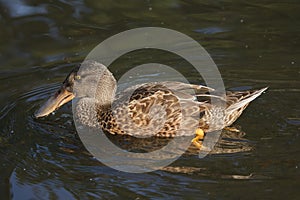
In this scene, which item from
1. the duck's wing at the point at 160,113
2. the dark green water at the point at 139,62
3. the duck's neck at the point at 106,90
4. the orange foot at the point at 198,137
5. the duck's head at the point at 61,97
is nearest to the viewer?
the dark green water at the point at 139,62

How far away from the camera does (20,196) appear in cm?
627

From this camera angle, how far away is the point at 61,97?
26.0 ft

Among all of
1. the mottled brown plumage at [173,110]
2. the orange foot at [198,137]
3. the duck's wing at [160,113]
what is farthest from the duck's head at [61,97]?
the orange foot at [198,137]

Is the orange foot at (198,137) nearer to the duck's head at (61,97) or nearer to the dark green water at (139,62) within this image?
the dark green water at (139,62)

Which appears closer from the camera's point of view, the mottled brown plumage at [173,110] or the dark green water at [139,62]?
the dark green water at [139,62]

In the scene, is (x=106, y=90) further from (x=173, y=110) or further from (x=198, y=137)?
(x=198, y=137)

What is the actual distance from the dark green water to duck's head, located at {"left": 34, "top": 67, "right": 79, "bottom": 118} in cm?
16

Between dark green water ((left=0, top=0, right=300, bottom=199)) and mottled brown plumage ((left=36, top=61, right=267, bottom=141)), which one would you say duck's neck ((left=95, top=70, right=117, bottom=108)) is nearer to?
mottled brown plumage ((left=36, top=61, right=267, bottom=141))

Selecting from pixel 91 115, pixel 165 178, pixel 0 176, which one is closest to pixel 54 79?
pixel 91 115

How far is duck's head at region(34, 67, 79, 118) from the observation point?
25.7ft

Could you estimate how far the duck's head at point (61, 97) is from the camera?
7.85 m

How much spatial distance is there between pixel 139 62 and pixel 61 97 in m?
1.84

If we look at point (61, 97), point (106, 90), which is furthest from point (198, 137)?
Answer: point (61, 97)

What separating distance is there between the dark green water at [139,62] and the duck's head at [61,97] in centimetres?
16
